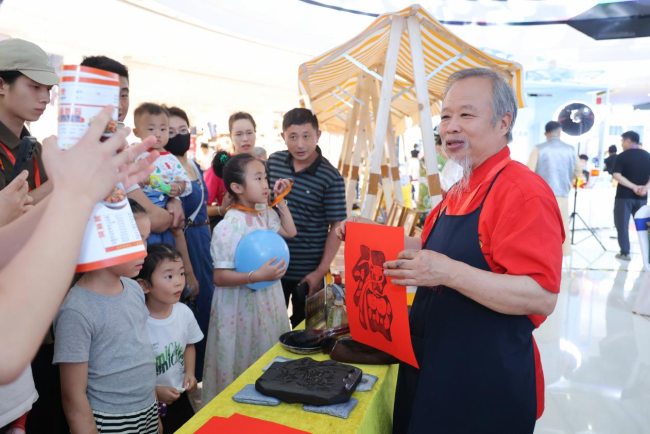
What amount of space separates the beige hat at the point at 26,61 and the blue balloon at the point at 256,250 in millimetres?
978

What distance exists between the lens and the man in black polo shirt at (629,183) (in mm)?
7355

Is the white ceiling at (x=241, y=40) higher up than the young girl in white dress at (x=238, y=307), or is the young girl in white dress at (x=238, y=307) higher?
the white ceiling at (x=241, y=40)

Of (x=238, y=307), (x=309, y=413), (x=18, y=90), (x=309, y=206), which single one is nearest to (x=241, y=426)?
(x=309, y=413)

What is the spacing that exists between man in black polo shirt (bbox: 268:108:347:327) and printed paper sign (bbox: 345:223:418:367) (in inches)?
40.5

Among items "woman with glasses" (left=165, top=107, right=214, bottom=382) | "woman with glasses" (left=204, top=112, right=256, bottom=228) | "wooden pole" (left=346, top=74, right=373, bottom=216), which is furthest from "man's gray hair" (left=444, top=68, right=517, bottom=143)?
"wooden pole" (left=346, top=74, right=373, bottom=216)

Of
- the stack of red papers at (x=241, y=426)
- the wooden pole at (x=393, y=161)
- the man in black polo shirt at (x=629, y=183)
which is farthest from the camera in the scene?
the man in black polo shirt at (x=629, y=183)

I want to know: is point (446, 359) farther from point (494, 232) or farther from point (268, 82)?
point (268, 82)

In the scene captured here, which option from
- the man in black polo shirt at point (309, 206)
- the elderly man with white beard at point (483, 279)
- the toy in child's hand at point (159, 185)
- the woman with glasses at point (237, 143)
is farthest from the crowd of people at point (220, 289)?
the woman with glasses at point (237, 143)

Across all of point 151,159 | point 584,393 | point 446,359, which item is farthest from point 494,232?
point 584,393

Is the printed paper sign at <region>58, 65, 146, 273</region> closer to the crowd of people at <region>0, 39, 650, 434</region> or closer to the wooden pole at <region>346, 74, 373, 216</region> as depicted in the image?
the crowd of people at <region>0, 39, 650, 434</region>

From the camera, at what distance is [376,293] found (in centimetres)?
149

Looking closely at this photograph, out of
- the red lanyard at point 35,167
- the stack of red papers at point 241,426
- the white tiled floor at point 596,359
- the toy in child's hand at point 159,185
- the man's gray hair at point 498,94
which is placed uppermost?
the man's gray hair at point 498,94

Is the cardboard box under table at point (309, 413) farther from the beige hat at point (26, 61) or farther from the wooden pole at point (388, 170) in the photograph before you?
the wooden pole at point (388, 170)

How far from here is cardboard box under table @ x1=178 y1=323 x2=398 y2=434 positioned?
4.13 feet
